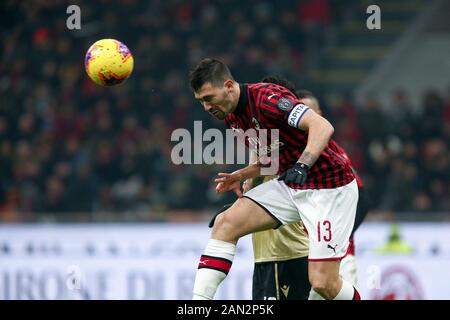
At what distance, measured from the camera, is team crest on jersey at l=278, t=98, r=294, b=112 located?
5.44m

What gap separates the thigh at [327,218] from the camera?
558cm

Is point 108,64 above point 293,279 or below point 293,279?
above

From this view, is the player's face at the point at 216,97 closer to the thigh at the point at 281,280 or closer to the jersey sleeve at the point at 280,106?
the jersey sleeve at the point at 280,106

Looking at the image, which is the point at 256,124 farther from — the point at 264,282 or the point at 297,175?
the point at 264,282

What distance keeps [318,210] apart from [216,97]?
901mm

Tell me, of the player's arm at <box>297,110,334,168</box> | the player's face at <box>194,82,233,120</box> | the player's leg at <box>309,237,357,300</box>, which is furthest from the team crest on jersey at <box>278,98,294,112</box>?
the player's leg at <box>309,237,357,300</box>

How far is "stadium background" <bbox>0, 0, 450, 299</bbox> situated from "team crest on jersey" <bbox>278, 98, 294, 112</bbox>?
466cm

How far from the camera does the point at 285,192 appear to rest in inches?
227

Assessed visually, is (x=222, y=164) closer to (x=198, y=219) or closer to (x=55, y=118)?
(x=198, y=219)

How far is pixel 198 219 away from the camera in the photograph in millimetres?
10617

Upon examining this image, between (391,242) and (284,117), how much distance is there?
476cm

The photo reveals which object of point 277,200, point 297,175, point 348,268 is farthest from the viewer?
point 348,268

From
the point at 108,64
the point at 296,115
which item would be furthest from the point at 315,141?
the point at 108,64

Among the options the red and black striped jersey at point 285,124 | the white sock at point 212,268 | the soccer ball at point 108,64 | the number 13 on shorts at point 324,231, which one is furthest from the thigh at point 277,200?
the soccer ball at point 108,64
